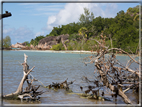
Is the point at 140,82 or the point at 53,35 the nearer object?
the point at 140,82

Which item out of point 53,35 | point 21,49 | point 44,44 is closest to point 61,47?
point 44,44

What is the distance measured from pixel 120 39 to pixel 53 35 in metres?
28.2

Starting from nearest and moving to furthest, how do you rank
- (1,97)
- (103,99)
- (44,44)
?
(1,97) → (103,99) → (44,44)

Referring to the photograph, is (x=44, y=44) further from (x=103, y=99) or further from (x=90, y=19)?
(x=103, y=99)

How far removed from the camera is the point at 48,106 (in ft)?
16.3

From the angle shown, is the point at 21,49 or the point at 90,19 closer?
the point at 21,49

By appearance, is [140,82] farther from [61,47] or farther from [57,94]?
[61,47]

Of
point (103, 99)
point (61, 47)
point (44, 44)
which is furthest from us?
point (44, 44)

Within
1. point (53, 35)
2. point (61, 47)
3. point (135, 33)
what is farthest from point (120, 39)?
point (53, 35)

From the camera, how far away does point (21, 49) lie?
47188 mm

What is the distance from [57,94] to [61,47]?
40224 millimetres

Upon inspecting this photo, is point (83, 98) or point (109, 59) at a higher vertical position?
point (109, 59)

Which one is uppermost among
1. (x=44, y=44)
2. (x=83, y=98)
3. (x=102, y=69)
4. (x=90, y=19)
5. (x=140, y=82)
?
(x=90, y=19)

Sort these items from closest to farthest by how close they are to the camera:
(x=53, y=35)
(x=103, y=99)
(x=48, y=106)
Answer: (x=48, y=106)
(x=103, y=99)
(x=53, y=35)
